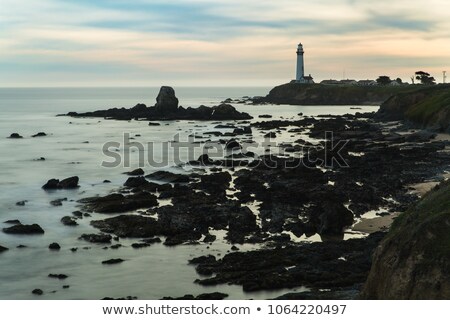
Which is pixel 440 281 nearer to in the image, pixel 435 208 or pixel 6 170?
pixel 435 208

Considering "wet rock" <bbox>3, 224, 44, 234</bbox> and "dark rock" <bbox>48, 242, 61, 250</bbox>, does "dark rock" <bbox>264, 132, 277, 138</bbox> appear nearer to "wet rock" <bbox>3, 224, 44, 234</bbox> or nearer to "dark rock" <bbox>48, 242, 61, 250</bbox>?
"wet rock" <bbox>3, 224, 44, 234</bbox>

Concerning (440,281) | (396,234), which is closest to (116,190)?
(396,234)

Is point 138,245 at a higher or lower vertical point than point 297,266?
lower

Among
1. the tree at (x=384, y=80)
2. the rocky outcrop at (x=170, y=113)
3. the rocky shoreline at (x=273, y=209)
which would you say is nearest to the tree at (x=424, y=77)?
the tree at (x=384, y=80)

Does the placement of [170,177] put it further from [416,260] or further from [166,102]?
[166,102]

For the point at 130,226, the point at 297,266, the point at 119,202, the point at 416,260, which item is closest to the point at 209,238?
the point at 130,226

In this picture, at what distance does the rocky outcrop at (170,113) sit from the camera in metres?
127

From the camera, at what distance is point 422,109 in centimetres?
8819

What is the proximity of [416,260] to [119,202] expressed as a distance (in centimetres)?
2428

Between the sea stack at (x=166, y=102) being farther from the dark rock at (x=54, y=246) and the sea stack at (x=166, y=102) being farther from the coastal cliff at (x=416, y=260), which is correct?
the coastal cliff at (x=416, y=260)

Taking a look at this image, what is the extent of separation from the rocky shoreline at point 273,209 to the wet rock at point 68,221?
0.10 meters

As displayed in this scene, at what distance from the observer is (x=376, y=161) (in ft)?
176

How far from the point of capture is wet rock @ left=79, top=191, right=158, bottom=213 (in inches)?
1437

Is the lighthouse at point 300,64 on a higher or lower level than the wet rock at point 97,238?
higher
